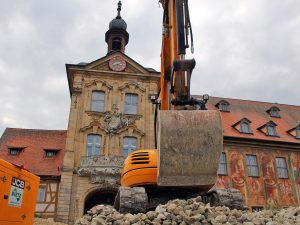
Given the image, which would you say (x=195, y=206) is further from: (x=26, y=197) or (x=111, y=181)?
(x=111, y=181)

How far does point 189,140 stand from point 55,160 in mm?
18068

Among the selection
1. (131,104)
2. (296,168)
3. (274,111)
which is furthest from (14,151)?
(274,111)

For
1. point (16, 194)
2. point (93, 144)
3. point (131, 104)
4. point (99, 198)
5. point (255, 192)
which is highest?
point (131, 104)

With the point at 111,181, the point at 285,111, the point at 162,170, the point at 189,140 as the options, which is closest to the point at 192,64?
the point at 189,140

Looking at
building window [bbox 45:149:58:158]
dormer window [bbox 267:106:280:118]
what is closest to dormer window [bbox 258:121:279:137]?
dormer window [bbox 267:106:280:118]

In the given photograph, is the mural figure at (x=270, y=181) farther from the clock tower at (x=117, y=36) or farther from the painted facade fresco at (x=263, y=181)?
the clock tower at (x=117, y=36)

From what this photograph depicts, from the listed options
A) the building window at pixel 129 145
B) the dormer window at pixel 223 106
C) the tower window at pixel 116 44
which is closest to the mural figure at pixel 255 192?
the dormer window at pixel 223 106

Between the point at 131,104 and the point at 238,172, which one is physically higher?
the point at 131,104

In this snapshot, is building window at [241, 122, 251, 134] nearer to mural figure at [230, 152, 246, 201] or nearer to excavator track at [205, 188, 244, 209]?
mural figure at [230, 152, 246, 201]

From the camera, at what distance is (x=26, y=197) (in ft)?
29.6

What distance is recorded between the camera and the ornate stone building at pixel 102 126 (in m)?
20.4

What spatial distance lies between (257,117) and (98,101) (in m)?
13.2

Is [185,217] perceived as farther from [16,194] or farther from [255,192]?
[255,192]

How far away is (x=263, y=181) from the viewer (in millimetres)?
23031
